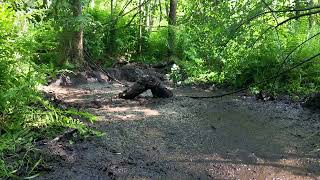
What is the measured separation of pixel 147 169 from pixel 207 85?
6722mm

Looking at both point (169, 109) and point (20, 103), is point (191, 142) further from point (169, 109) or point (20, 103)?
point (20, 103)

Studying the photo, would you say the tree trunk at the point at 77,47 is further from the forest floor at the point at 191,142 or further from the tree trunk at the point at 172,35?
the tree trunk at the point at 172,35

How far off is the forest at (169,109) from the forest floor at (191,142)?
0.02m

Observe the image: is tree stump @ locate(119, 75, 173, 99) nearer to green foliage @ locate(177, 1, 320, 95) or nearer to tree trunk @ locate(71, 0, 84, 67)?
green foliage @ locate(177, 1, 320, 95)

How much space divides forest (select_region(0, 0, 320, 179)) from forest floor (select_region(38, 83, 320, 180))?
16 mm

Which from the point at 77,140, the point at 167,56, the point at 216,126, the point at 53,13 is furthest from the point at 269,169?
the point at 167,56

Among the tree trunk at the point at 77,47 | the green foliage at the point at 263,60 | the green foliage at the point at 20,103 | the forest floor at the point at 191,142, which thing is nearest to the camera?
the green foliage at the point at 20,103

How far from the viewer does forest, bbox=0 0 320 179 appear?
4.36 meters

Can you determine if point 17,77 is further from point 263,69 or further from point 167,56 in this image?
point 167,56

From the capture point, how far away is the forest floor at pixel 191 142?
432cm

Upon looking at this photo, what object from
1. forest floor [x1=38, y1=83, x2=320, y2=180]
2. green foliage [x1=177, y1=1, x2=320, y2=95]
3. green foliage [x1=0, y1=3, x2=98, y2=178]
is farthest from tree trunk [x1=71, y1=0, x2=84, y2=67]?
green foliage [x1=0, y1=3, x2=98, y2=178]

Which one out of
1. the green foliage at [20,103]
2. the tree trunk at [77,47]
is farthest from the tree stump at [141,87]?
the tree trunk at [77,47]

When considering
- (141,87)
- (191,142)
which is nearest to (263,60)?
(141,87)

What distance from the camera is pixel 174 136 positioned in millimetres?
5793
